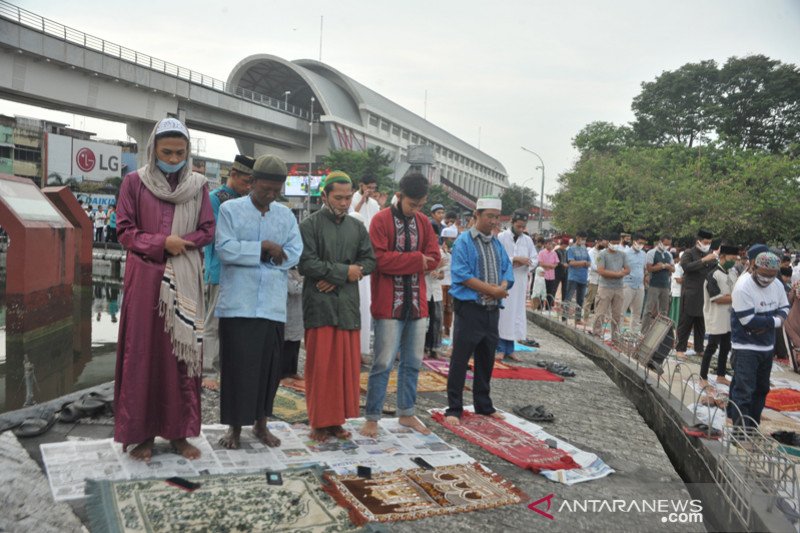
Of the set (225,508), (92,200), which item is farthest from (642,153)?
(225,508)

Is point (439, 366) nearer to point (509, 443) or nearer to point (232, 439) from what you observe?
point (509, 443)

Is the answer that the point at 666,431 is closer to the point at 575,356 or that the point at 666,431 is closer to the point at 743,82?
the point at 575,356

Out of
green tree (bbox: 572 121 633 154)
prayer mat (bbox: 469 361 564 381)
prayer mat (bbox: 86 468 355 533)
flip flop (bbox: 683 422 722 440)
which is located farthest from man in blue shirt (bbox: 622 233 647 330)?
green tree (bbox: 572 121 633 154)

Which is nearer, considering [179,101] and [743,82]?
[179,101]

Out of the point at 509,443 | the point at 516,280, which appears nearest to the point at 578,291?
the point at 516,280

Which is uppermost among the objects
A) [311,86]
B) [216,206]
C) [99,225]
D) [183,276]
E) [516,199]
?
[311,86]

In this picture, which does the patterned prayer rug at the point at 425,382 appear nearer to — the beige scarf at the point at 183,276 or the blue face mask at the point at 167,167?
the beige scarf at the point at 183,276

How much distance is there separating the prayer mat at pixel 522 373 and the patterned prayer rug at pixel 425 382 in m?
0.68

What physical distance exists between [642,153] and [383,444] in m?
30.4

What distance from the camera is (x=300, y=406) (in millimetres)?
4578

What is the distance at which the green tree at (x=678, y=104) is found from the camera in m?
39.8

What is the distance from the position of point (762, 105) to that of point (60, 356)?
38281 mm

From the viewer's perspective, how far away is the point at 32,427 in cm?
351

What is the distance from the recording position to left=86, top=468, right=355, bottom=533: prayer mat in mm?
2531
